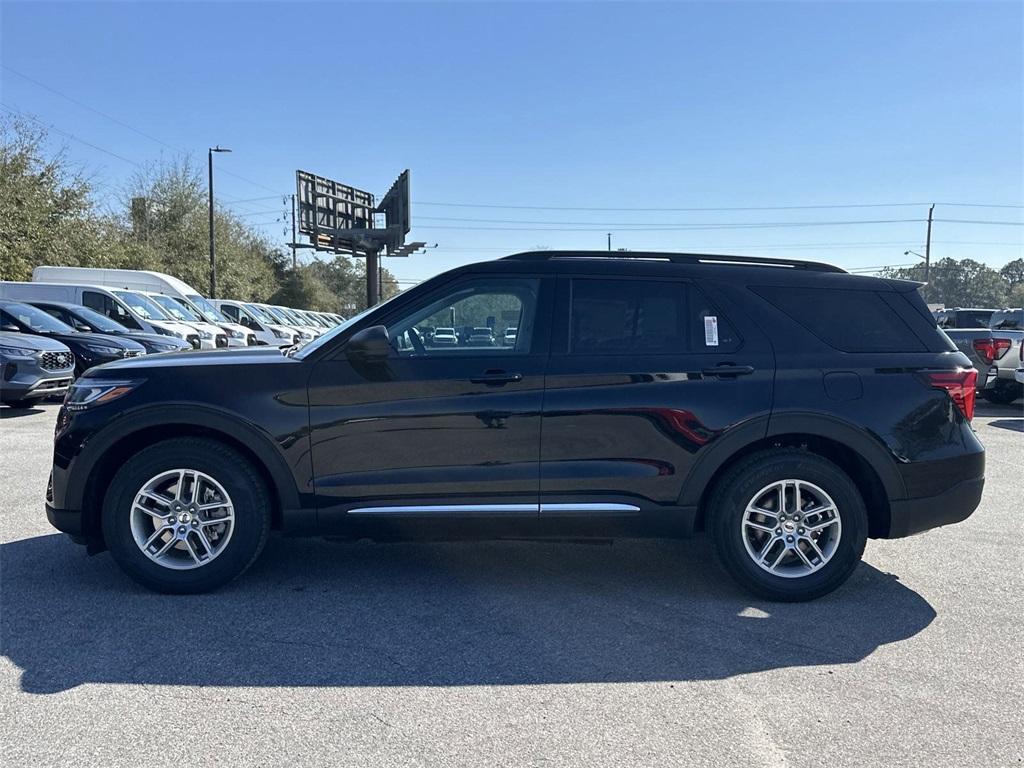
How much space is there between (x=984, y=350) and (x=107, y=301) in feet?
54.6

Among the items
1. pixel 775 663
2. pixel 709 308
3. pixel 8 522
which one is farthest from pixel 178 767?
pixel 8 522

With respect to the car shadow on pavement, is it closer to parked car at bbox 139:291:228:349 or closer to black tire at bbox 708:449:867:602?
black tire at bbox 708:449:867:602

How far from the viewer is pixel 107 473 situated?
3971 mm

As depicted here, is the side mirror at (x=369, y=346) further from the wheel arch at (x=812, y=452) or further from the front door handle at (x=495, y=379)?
the wheel arch at (x=812, y=452)

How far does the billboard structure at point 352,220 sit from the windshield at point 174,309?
1560 centimetres

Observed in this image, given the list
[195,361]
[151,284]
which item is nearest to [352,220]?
[151,284]

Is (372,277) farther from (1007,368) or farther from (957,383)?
(957,383)

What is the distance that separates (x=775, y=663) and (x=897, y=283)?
7.38ft

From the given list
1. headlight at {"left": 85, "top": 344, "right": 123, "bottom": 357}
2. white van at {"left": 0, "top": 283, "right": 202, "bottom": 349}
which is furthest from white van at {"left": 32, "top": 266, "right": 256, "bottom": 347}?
headlight at {"left": 85, "top": 344, "right": 123, "bottom": 357}

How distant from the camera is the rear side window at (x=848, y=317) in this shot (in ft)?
13.1

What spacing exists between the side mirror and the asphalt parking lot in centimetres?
129

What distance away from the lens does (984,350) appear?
12.2m

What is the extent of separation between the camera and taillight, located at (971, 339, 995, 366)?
12.2 m

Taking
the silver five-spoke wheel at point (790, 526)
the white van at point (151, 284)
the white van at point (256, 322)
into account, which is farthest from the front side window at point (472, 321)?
the white van at point (256, 322)
